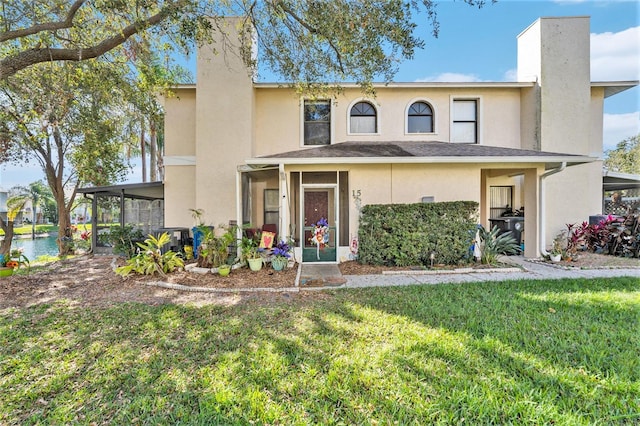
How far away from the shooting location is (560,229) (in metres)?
10.1

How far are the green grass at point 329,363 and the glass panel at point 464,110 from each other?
7866 millimetres

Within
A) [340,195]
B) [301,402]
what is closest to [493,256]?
[340,195]

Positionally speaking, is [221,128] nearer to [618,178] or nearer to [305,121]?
[305,121]

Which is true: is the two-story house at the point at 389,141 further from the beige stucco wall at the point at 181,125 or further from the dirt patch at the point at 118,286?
the dirt patch at the point at 118,286

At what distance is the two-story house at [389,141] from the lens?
27.6ft

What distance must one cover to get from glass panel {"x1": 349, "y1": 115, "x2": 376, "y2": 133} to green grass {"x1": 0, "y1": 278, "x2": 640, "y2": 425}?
748cm

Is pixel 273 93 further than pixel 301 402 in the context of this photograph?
Yes

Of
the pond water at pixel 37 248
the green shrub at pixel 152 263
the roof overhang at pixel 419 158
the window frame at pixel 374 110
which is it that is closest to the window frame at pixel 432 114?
the window frame at pixel 374 110

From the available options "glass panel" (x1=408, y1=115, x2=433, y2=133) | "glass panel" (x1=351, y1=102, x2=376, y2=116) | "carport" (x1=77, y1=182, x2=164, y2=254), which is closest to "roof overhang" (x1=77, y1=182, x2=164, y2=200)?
"carport" (x1=77, y1=182, x2=164, y2=254)

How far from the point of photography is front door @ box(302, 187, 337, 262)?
27.6ft

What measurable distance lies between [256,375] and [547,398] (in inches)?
105

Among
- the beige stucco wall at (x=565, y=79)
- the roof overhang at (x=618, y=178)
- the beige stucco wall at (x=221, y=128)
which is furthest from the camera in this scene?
the roof overhang at (x=618, y=178)

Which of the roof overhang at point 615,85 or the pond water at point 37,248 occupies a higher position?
the roof overhang at point 615,85

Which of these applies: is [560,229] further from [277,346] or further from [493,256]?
[277,346]
